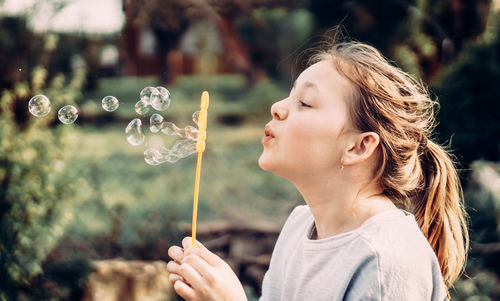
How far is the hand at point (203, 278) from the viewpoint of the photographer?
132 centimetres

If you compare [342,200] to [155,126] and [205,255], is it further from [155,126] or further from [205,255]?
[155,126]

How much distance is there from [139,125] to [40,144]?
1302 millimetres

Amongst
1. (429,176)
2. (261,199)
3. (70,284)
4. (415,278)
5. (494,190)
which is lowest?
(261,199)

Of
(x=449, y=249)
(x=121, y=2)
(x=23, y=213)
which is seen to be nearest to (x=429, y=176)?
(x=449, y=249)

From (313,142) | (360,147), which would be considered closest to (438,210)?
(360,147)

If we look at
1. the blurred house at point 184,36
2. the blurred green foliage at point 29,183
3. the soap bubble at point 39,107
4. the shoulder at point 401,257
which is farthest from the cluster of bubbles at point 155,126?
the blurred house at point 184,36

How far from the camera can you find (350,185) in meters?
1.41

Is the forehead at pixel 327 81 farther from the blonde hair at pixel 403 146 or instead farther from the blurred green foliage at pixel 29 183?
the blurred green foliage at pixel 29 183

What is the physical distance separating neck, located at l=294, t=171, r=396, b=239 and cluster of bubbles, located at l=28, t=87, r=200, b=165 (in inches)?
18.3

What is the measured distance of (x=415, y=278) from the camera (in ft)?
4.07

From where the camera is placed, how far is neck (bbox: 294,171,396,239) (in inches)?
54.5

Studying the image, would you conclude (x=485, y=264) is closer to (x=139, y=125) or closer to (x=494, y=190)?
(x=494, y=190)

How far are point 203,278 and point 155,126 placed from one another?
712mm

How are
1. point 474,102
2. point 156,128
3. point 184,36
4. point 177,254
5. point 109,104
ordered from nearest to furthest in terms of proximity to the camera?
point 177,254 → point 156,128 → point 109,104 → point 474,102 → point 184,36
